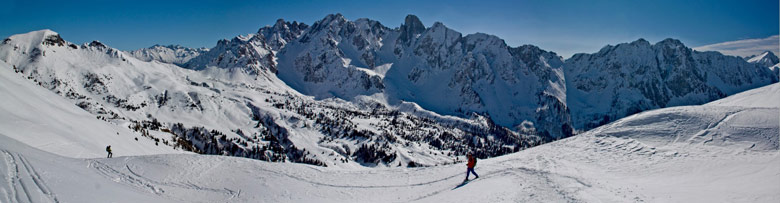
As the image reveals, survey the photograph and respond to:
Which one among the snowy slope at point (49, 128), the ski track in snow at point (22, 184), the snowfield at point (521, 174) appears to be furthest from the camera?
the snowy slope at point (49, 128)

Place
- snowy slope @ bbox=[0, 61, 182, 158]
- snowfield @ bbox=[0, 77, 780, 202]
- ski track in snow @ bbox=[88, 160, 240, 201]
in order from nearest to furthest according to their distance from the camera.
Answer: snowfield @ bbox=[0, 77, 780, 202] < ski track in snow @ bbox=[88, 160, 240, 201] < snowy slope @ bbox=[0, 61, 182, 158]

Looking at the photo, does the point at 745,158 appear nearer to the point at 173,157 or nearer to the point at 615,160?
the point at 615,160

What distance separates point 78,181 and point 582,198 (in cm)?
2663

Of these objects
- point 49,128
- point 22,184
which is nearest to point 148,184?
point 22,184

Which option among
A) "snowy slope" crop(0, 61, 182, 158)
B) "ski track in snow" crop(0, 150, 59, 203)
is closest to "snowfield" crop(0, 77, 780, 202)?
"ski track in snow" crop(0, 150, 59, 203)

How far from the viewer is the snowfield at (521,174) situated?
1706 centimetres

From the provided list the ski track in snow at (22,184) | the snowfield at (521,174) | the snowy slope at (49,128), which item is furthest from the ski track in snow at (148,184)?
the snowy slope at (49,128)

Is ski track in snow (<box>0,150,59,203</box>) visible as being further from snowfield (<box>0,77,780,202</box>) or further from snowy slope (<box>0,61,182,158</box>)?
snowy slope (<box>0,61,182,158</box>)

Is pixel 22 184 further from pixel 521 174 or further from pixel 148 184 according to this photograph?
pixel 521 174

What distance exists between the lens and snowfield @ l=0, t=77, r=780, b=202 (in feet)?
56.0

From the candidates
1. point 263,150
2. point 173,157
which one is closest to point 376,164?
point 263,150

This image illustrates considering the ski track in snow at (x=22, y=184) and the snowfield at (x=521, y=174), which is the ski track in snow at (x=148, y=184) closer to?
the snowfield at (x=521, y=174)

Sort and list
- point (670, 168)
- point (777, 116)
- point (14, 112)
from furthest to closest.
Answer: point (14, 112), point (777, 116), point (670, 168)

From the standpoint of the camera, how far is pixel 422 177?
27094 millimetres
